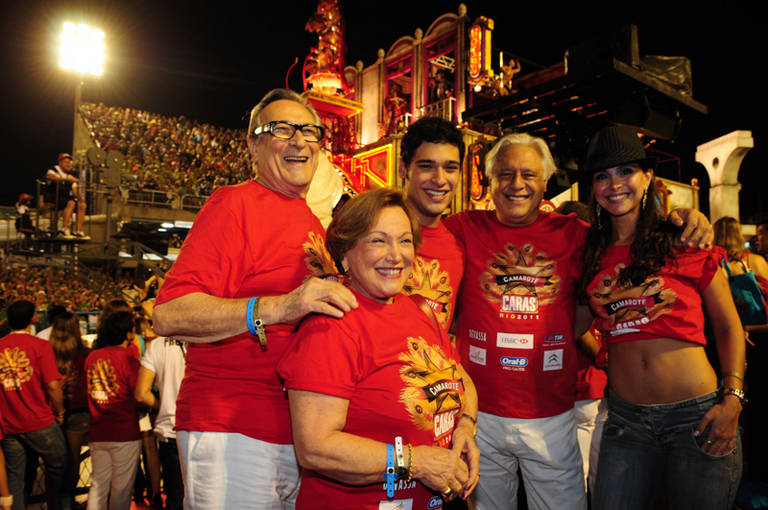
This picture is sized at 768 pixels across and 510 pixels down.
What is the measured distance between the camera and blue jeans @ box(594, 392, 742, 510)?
2305mm

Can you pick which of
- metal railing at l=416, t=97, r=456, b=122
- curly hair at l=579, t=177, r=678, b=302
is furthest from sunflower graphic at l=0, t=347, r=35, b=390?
metal railing at l=416, t=97, r=456, b=122

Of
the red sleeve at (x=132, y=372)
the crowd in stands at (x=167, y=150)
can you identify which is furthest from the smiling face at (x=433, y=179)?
the crowd in stands at (x=167, y=150)

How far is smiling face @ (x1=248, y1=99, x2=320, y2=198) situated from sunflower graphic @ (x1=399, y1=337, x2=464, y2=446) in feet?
3.00

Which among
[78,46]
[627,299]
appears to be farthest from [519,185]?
[78,46]

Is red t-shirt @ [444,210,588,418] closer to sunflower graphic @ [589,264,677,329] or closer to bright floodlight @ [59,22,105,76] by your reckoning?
sunflower graphic @ [589,264,677,329]

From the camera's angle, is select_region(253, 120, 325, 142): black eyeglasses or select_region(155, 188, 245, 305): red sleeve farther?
select_region(253, 120, 325, 142): black eyeglasses

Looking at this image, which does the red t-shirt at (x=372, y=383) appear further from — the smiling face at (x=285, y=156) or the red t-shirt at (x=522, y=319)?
the red t-shirt at (x=522, y=319)

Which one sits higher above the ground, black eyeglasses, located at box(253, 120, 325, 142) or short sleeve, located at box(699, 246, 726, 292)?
black eyeglasses, located at box(253, 120, 325, 142)

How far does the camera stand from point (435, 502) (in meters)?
1.88

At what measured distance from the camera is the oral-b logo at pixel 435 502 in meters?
1.86

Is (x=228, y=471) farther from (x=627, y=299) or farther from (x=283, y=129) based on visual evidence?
(x=627, y=299)

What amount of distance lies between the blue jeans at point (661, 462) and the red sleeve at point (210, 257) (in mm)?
2059

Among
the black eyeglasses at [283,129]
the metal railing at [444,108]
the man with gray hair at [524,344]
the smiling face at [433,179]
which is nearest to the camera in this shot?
the black eyeglasses at [283,129]

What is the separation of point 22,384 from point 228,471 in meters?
4.33
